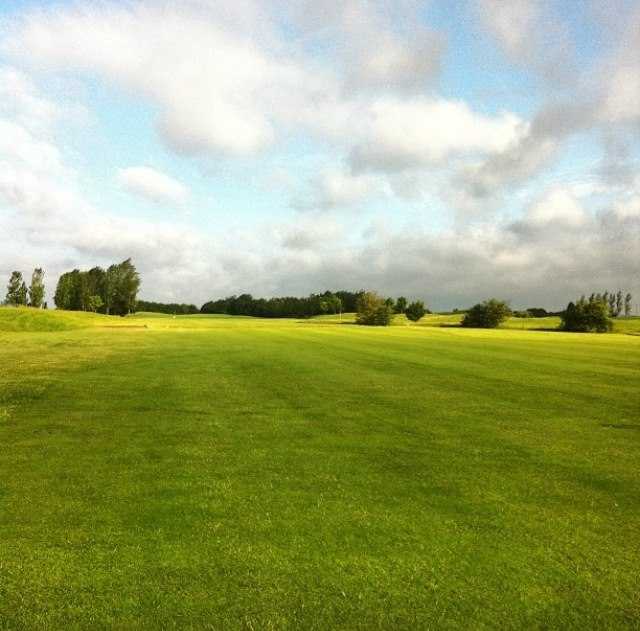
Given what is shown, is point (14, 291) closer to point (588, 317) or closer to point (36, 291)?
point (36, 291)

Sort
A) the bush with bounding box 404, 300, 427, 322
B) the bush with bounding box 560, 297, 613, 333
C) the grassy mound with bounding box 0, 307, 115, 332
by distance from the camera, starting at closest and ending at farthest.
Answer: the grassy mound with bounding box 0, 307, 115, 332
the bush with bounding box 560, 297, 613, 333
the bush with bounding box 404, 300, 427, 322

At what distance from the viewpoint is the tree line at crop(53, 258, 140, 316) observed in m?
157

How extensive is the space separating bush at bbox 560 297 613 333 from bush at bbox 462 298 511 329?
14.9 metres

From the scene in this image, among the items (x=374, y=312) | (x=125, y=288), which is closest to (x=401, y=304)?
(x=374, y=312)

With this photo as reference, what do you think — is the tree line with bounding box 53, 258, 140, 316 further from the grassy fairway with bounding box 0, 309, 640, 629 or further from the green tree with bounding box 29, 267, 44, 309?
the grassy fairway with bounding box 0, 309, 640, 629

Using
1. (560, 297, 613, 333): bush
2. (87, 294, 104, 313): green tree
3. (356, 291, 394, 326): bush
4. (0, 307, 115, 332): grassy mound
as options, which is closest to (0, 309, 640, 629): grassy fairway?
(0, 307, 115, 332): grassy mound

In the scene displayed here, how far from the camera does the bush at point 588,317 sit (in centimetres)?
10550

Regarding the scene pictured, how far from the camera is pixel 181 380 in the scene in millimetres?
20562

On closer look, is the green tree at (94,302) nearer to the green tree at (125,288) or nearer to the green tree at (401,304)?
the green tree at (125,288)

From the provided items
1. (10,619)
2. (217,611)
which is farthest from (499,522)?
(10,619)

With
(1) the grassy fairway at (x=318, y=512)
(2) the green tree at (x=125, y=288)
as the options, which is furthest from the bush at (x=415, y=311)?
(1) the grassy fairway at (x=318, y=512)

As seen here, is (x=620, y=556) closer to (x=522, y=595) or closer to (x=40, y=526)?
(x=522, y=595)

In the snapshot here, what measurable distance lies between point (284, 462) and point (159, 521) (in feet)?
10.4

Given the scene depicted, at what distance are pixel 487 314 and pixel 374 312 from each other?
27.2 m
